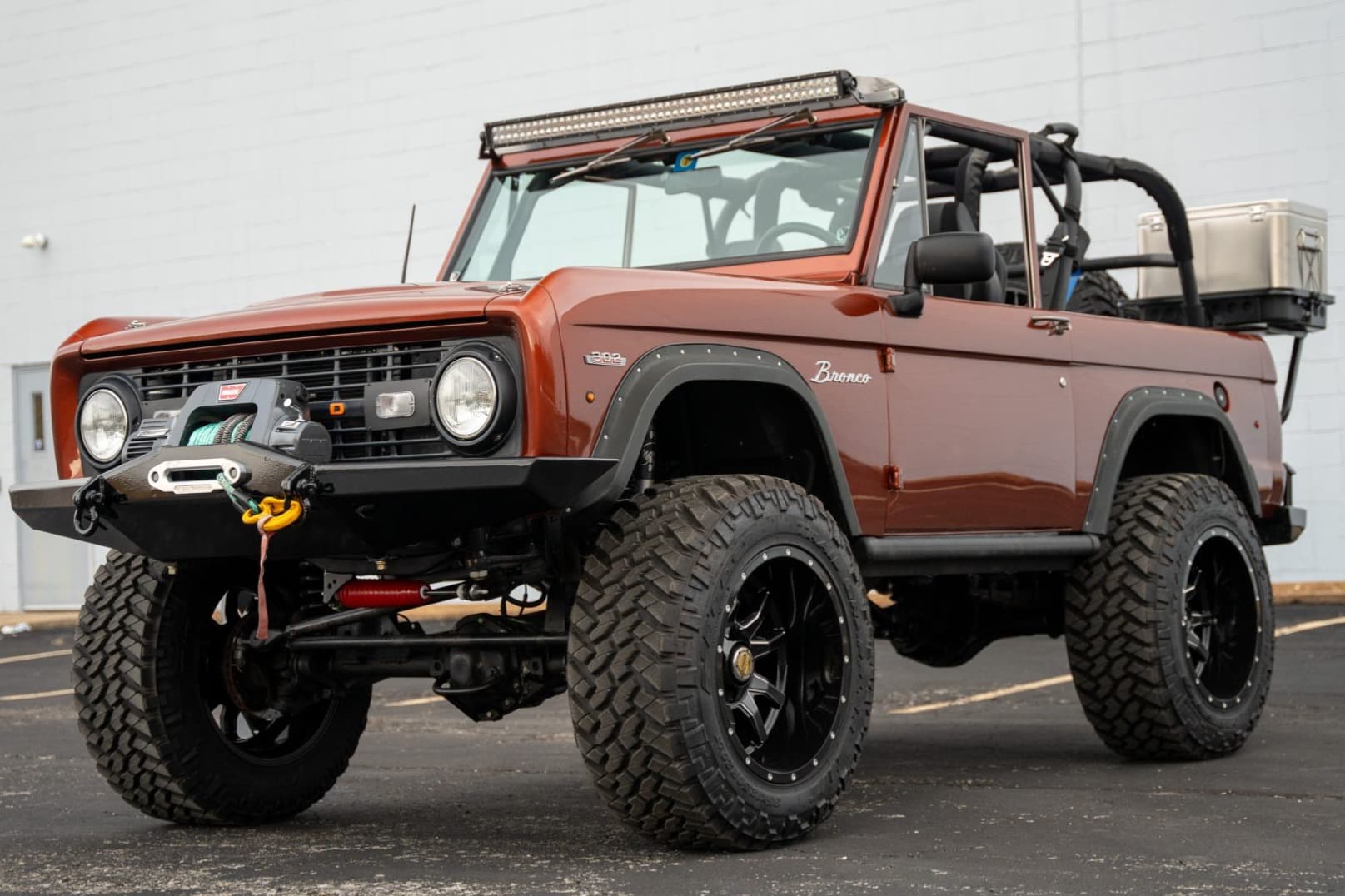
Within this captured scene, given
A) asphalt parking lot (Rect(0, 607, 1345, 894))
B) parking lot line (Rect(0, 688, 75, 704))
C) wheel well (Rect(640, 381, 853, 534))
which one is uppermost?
wheel well (Rect(640, 381, 853, 534))

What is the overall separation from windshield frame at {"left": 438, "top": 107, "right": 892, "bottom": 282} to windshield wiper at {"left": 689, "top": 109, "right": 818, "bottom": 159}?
0.12 feet

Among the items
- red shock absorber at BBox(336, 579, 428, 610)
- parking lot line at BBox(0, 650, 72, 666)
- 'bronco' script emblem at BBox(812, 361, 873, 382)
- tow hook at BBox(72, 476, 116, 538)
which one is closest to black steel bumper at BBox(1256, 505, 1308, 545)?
'bronco' script emblem at BBox(812, 361, 873, 382)

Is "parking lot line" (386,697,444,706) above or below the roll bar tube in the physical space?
below

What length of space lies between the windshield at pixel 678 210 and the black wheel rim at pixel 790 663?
1343mm

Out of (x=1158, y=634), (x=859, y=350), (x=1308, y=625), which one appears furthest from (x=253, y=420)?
(x=1308, y=625)

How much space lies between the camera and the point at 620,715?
4.91 metres

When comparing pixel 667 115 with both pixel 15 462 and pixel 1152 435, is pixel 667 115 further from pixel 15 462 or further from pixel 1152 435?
pixel 15 462

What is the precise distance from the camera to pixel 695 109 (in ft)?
22.4

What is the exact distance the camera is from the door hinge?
6090 mm

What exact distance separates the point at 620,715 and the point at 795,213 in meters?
2.26

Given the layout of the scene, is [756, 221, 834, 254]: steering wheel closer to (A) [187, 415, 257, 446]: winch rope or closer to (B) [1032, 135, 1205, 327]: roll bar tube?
(B) [1032, 135, 1205, 327]: roll bar tube

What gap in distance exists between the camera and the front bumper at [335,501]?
477 centimetres

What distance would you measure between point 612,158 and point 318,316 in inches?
80.1

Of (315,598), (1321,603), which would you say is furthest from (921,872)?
(1321,603)
